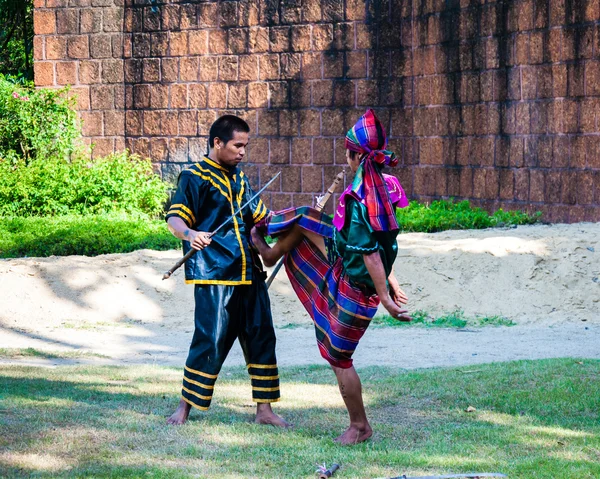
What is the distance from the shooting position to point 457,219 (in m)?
11.4

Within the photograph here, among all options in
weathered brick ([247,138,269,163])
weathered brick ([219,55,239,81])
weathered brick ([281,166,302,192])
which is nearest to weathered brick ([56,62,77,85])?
weathered brick ([219,55,239,81])

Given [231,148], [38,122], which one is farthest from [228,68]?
[231,148]

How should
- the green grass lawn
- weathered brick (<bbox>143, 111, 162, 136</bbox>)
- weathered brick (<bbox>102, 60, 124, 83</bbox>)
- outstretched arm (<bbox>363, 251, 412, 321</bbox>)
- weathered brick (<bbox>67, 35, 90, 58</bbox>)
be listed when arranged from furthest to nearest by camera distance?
1. weathered brick (<bbox>67, 35, 90, 58</bbox>)
2. weathered brick (<bbox>102, 60, 124, 83</bbox>)
3. weathered brick (<bbox>143, 111, 162, 136</bbox>)
4. outstretched arm (<bbox>363, 251, 412, 321</bbox>)
5. the green grass lawn

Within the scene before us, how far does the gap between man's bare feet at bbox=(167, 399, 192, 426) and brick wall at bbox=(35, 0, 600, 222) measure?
22.4 ft

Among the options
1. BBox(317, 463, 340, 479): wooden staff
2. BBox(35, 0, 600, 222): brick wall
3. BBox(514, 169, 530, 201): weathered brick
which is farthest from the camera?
BBox(514, 169, 530, 201): weathered brick

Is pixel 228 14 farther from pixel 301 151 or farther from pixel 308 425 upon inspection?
pixel 308 425

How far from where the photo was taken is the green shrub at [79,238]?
11234 mm

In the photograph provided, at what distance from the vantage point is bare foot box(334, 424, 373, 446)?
479cm

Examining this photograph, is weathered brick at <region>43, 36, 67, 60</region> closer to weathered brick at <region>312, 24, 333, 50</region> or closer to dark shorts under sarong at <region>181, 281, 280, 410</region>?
weathered brick at <region>312, 24, 333, 50</region>

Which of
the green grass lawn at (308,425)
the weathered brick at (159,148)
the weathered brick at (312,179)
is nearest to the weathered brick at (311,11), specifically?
the weathered brick at (312,179)

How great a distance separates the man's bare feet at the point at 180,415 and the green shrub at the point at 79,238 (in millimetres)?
6131

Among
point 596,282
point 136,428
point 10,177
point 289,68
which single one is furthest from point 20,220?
point 136,428

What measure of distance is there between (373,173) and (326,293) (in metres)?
0.66

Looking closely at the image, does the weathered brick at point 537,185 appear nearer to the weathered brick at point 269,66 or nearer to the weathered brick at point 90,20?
the weathered brick at point 269,66
